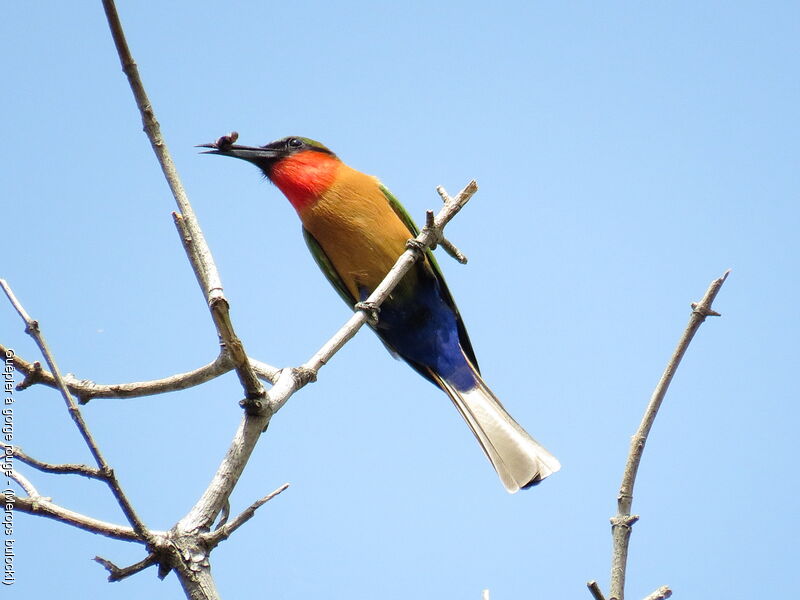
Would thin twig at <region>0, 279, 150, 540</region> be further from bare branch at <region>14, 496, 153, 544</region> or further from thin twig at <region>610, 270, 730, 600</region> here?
thin twig at <region>610, 270, 730, 600</region>

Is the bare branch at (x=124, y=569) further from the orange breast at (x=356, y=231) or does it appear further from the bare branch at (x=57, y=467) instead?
the orange breast at (x=356, y=231)

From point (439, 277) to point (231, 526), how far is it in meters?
3.45

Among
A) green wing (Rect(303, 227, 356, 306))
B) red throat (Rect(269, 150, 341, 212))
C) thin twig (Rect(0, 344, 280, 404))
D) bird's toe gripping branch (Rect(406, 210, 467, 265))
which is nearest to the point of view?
thin twig (Rect(0, 344, 280, 404))

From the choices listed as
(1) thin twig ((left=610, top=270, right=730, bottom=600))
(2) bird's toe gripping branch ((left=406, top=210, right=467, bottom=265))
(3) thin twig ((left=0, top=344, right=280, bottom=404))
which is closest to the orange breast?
(2) bird's toe gripping branch ((left=406, top=210, right=467, bottom=265))

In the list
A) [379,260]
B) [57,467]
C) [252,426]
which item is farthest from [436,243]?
[57,467]

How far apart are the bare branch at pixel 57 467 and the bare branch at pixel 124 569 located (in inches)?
8.9

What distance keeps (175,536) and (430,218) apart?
2298mm

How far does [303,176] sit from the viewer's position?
5359mm

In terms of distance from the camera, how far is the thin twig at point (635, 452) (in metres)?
1.93

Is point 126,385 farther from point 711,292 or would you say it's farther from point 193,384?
point 711,292

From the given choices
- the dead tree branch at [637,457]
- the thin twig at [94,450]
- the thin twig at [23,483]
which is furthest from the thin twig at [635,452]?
the thin twig at [23,483]

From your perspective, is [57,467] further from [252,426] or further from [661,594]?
[661,594]

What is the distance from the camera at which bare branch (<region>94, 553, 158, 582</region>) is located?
1.95 m

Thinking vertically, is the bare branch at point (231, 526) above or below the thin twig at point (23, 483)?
below
